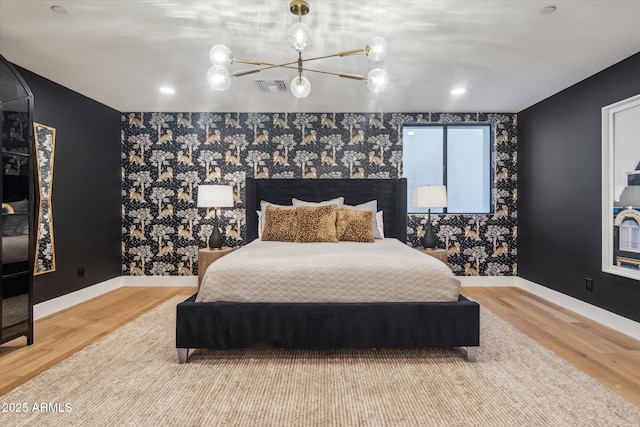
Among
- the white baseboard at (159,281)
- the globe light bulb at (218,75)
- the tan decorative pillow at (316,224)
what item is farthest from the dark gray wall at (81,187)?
the tan decorative pillow at (316,224)

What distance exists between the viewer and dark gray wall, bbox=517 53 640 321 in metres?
3.19

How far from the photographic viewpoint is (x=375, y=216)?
435cm

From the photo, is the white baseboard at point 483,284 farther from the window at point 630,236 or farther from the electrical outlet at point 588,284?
the window at point 630,236

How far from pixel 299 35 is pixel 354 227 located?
2.31 metres

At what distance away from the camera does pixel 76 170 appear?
3.97m

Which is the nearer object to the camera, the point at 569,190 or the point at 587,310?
the point at 587,310

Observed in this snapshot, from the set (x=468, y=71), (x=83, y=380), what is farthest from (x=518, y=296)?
(x=83, y=380)

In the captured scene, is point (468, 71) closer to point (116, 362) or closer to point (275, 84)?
point (275, 84)

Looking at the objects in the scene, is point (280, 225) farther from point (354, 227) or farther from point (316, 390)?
point (316, 390)

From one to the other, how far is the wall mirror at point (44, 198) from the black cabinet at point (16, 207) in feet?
2.71

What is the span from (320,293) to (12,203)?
2.35 metres

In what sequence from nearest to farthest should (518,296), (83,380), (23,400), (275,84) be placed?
(23,400) → (83,380) → (275,84) → (518,296)

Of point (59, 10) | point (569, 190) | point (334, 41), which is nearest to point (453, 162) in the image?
point (569, 190)

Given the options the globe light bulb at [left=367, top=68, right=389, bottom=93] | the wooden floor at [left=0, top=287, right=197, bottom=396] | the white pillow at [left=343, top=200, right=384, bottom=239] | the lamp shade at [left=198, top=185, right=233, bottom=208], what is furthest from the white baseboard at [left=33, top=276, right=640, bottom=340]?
the globe light bulb at [left=367, top=68, right=389, bottom=93]
